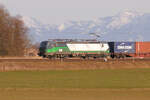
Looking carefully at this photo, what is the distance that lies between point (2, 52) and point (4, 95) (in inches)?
2766

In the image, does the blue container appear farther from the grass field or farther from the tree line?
the grass field

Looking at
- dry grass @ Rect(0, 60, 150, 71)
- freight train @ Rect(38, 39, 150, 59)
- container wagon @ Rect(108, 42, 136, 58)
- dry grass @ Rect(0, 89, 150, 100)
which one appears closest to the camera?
dry grass @ Rect(0, 89, 150, 100)

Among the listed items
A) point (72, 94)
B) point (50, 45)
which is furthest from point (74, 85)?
point (50, 45)

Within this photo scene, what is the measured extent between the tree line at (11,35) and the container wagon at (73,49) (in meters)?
20.9

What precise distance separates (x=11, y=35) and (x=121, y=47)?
2914 cm

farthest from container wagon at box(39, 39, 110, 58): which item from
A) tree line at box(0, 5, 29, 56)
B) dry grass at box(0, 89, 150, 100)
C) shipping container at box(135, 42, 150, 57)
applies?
dry grass at box(0, 89, 150, 100)

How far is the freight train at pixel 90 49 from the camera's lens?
8362cm

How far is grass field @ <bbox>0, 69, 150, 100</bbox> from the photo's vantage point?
117 feet

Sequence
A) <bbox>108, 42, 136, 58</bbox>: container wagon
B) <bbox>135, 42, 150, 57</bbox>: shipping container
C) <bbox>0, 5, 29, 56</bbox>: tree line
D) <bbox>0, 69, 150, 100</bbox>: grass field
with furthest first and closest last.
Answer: <bbox>0, 5, 29, 56</bbox>: tree line, <bbox>135, 42, 150, 57</bbox>: shipping container, <bbox>108, 42, 136, 58</bbox>: container wagon, <bbox>0, 69, 150, 100</bbox>: grass field

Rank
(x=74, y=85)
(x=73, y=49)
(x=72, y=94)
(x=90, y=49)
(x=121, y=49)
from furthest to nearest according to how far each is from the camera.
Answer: (x=121, y=49), (x=90, y=49), (x=73, y=49), (x=74, y=85), (x=72, y=94)

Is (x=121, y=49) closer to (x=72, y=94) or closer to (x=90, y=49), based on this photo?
(x=90, y=49)

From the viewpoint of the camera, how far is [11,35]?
10662cm

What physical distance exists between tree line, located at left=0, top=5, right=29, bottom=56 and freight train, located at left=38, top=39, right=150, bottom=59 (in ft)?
66.7

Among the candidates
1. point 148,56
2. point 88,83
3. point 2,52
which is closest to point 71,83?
point 88,83
